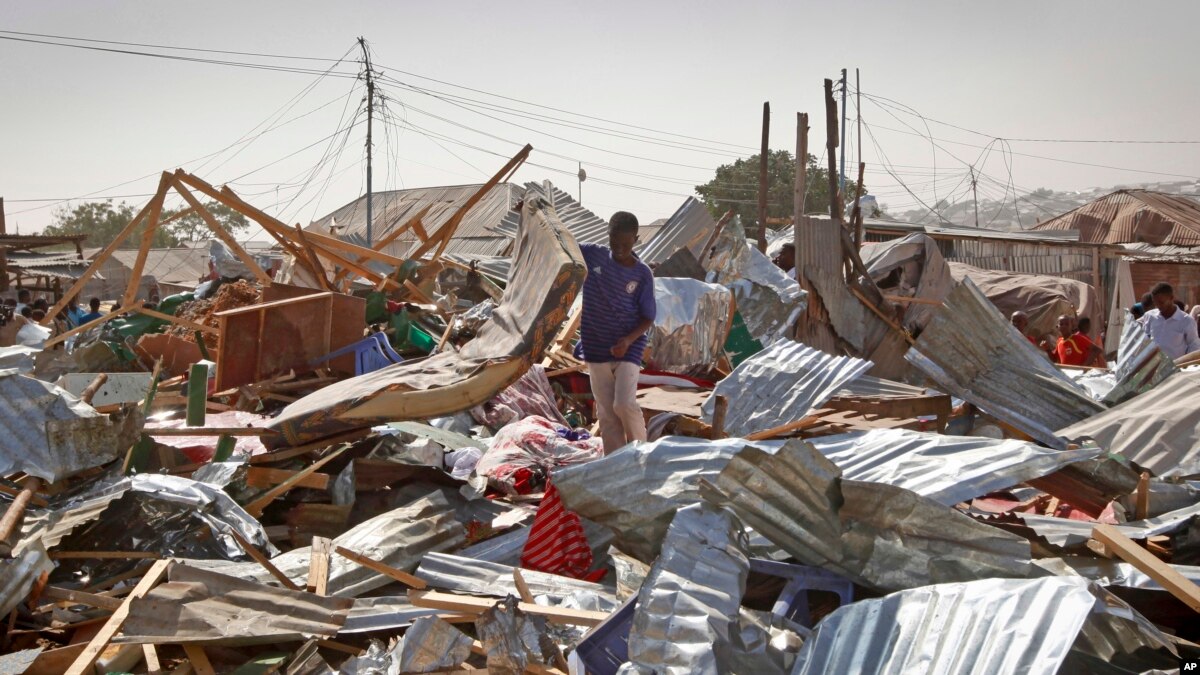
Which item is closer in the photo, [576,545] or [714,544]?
[714,544]

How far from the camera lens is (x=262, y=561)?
379cm

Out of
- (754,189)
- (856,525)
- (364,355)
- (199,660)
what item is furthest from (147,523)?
(754,189)

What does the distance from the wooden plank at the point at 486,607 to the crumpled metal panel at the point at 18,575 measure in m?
1.41

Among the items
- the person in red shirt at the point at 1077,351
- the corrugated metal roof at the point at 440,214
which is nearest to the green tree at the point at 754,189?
the corrugated metal roof at the point at 440,214

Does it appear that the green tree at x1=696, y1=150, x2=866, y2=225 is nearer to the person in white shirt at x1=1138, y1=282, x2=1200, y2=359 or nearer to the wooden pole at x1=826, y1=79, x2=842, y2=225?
the wooden pole at x1=826, y1=79, x2=842, y2=225

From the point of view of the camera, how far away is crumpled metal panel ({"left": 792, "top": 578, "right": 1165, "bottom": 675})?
2.51m

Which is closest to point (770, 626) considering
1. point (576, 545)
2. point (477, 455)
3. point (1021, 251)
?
point (576, 545)

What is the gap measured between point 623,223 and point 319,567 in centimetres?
241

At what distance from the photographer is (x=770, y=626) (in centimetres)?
A: 303

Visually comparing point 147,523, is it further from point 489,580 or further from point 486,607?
point 486,607

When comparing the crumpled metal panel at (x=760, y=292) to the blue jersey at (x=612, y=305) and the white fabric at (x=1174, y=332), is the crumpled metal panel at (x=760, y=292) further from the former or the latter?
the blue jersey at (x=612, y=305)

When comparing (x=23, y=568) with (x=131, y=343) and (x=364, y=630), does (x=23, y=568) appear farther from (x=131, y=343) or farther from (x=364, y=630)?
(x=131, y=343)

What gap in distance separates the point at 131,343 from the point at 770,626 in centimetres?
779

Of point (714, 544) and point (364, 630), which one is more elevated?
point (714, 544)
